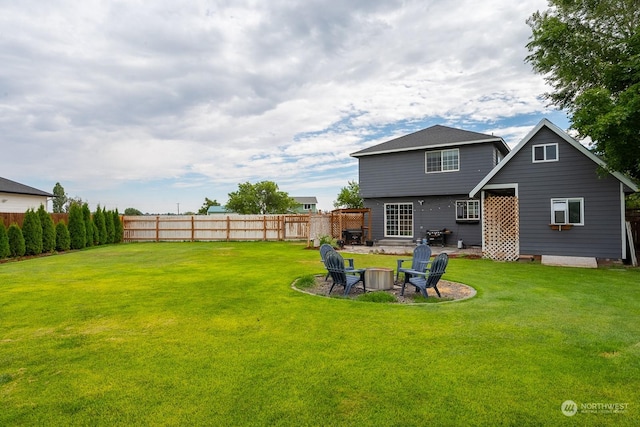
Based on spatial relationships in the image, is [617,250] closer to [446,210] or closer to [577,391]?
[446,210]

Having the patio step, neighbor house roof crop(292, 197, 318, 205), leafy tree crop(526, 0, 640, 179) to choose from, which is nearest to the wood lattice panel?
leafy tree crop(526, 0, 640, 179)

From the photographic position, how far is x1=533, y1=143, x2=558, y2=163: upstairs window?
12.8 meters

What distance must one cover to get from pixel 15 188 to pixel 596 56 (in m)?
33.3

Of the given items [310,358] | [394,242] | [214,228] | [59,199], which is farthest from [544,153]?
[59,199]

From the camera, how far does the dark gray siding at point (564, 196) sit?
12055 millimetres

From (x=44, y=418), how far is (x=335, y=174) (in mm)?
36247

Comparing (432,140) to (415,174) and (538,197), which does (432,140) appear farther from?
(538,197)

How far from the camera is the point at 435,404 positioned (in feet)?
9.64

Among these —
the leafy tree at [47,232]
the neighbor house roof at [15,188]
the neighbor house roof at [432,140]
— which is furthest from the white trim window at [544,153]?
the neighbor house roof at [15,188]

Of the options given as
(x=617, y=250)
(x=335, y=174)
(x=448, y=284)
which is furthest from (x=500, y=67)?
(x=335, y=174)

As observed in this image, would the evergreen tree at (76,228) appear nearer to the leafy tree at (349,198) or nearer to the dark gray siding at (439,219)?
the dark gray siding at (439,219)

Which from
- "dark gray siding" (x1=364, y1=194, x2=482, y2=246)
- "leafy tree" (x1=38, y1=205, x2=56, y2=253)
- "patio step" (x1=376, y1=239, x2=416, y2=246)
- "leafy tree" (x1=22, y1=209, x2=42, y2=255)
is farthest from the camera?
"patio step" (x1=376, y1=239, x2=416, y2=246)

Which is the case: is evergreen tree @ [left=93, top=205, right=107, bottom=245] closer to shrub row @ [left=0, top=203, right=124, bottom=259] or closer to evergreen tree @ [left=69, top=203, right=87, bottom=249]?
shrub row @ [left=0, top=203, right=124, bottom=259]
